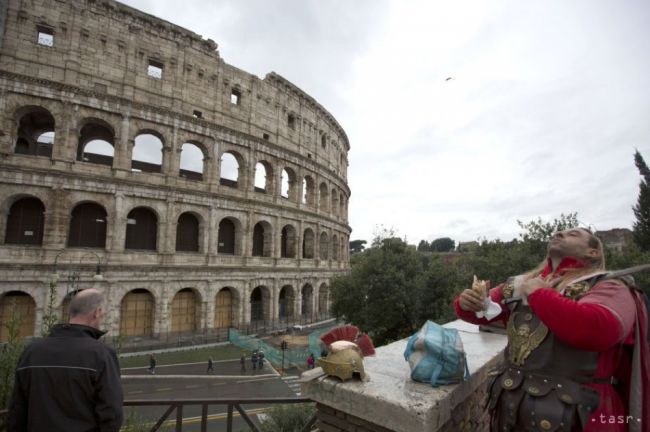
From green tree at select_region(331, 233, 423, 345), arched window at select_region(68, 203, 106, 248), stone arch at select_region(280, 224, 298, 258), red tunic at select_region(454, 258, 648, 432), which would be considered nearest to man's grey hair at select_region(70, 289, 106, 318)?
red tunic at select_region(454, 258, 648, 432)

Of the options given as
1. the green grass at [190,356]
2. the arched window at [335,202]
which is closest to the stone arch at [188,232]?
the green grass at [190,356]

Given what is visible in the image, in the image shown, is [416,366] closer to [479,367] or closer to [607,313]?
[479,367]

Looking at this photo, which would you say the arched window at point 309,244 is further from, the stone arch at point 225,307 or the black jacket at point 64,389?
the black jacket at point 64,389

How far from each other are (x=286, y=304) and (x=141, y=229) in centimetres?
1197

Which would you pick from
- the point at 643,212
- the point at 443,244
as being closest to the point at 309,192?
the point at 643,212

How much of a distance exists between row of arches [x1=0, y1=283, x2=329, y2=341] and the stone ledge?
19016mm

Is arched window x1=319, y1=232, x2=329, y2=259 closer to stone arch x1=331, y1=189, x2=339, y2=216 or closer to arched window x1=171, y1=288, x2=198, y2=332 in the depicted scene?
stone arch x1=331, y1=189, x2=339, y2=216

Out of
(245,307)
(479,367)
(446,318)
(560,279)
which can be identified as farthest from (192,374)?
(560,279)

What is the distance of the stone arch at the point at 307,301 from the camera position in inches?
1051

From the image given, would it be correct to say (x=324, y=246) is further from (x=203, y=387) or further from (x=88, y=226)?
(x=88, y=226)

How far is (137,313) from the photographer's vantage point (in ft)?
60.4

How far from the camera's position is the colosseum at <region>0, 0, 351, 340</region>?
16188mm

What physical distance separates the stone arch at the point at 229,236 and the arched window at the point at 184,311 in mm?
3482

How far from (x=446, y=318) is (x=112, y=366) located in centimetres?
1268
